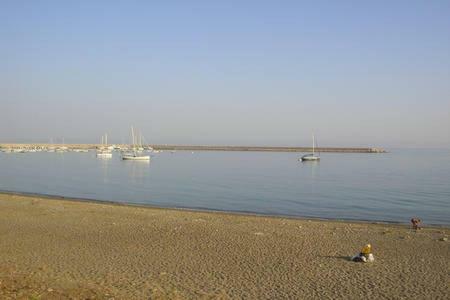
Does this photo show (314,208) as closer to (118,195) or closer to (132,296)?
(118,195)

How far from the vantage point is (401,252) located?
15461 mm

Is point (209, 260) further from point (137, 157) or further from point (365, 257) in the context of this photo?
point (137, 157)

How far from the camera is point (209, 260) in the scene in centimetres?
1378

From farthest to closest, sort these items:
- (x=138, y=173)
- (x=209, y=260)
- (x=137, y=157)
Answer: (x=137, y=157) → (x=138, y=173) → (x=209, y=260)

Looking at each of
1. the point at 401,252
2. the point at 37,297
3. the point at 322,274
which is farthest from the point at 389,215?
the point at 37,297

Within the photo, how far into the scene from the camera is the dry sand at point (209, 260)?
35.1ft

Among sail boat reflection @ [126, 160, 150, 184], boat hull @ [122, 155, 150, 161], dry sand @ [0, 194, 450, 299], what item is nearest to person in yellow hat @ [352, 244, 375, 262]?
dry sand @ [0, 194, 450, 299]

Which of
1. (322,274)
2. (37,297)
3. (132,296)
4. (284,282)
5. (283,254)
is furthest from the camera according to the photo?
(283,254)

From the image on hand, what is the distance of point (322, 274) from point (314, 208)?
17.9m

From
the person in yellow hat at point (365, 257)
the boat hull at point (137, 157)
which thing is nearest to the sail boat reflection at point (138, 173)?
the boat hull at point (137, 157)

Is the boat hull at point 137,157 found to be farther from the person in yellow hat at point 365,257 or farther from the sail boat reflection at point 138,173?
the person in yellow hat at point 365,257

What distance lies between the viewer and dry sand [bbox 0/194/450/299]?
10.7 meters

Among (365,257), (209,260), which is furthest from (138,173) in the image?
(365,257)

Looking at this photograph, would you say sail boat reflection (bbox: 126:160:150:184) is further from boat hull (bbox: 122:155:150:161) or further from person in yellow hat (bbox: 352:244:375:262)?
person in yellow hat (bbox: 352:244:375:262)
